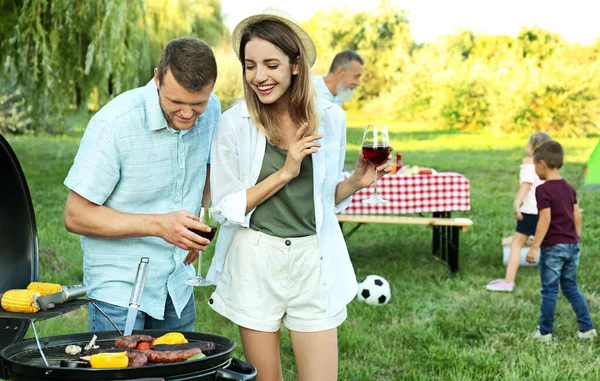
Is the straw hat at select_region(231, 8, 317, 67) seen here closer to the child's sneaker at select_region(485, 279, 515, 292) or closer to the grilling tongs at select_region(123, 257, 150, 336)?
the grilling tongs at select_region(123, 257, 150, 336)

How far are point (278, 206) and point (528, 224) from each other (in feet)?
16.7

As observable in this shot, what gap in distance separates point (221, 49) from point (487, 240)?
20778mm

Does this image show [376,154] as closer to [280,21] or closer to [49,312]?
[280,21]

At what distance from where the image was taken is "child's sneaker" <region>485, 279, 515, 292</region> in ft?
24.7

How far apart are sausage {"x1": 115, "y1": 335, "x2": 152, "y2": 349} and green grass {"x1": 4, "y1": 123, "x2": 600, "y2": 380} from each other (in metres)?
2.74

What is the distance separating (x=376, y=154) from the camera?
336cm

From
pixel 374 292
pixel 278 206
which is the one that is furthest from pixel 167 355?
pixel 374 292

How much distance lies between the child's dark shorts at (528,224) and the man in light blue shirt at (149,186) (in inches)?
201

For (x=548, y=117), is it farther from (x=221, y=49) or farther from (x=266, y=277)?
(x=266, y=277)

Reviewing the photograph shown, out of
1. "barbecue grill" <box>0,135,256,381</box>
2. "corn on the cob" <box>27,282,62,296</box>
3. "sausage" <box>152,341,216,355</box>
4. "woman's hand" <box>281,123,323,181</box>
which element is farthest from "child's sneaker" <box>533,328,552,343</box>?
"corn on the cob" <box>27,282,62,296</box>

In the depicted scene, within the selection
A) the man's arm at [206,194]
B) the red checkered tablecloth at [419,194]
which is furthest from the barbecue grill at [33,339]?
the red checkered tablecloth at [419,194]

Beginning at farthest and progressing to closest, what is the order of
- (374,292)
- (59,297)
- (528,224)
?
(528,224) → (374,292) → (59,297)

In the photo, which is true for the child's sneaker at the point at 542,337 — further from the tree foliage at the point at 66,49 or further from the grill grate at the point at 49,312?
the tree foliage at the point at 66,49

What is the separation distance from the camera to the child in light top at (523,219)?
7602mm
